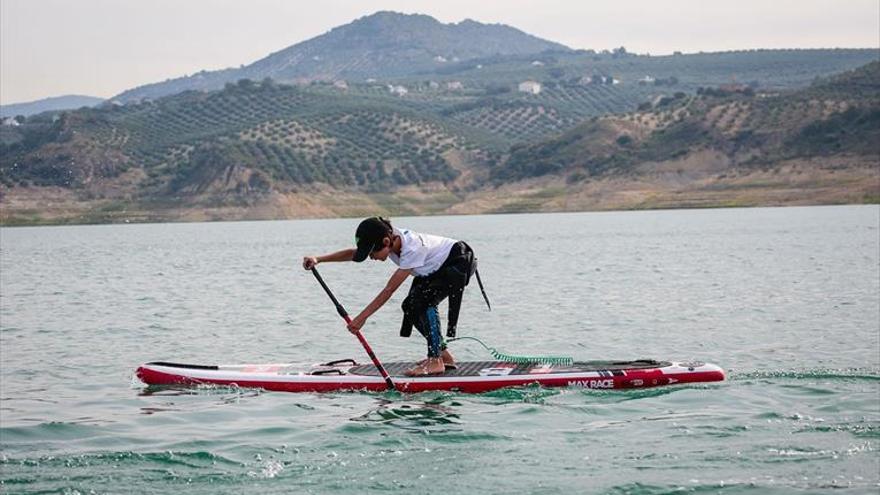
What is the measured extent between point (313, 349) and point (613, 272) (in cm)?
2829

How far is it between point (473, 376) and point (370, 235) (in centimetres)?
264

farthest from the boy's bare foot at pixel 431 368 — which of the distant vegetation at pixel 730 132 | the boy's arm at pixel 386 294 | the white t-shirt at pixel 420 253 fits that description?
the distant vegetation at pixel 730 132

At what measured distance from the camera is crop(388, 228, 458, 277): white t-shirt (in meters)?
17.0

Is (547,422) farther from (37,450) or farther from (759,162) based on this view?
(759,162)

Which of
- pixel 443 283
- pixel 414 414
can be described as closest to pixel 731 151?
A: pixel 443 283

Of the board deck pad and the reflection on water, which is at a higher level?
the board deck pad

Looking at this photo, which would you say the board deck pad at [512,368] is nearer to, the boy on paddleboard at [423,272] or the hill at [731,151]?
the boy on paddleboard at [423,272]

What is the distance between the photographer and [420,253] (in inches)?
670

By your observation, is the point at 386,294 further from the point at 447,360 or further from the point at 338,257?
the point at 447,360

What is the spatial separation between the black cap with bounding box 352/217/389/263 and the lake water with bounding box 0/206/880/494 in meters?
2.13

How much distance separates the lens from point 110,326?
3250 centimetres

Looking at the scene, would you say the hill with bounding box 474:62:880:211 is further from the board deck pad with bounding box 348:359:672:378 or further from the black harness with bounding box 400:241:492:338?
the black harness with bounding box 400:241:492:338

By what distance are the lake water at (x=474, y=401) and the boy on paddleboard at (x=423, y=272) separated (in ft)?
3.35

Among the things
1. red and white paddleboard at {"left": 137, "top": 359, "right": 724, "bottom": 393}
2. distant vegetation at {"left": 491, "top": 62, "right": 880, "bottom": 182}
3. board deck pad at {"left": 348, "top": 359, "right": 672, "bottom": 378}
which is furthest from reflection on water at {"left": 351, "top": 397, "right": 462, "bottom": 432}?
distant vegetation at {"left": 491, "top": 62, "right": 880, "bottom": 182}
